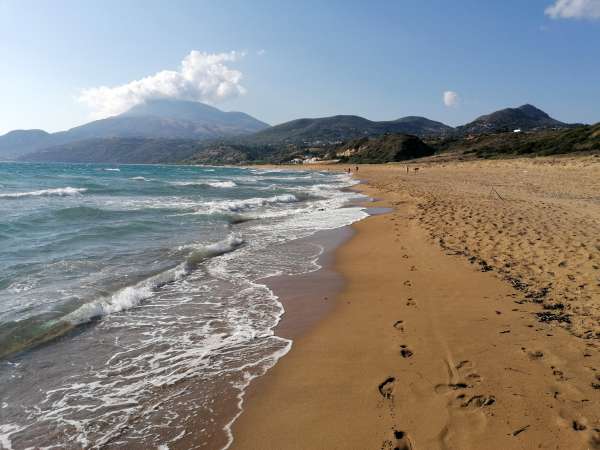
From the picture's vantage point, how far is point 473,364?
4184 millimetres

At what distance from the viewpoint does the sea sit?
3682 millimetres

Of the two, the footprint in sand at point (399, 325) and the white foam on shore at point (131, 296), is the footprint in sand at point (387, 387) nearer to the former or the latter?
the footprint in sand at point (399, 325)

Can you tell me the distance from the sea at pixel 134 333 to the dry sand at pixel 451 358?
2.30 ft

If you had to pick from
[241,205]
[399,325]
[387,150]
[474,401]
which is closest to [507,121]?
[387,150]

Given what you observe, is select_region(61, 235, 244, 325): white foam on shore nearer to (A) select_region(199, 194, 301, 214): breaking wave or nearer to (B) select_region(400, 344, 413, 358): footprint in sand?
(B) select_region(400, 344, 413, 358): footprint in sand

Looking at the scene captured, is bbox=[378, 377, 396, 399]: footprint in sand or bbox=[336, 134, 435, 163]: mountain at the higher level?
bbox=[336, 134, 435, 163]: mountain

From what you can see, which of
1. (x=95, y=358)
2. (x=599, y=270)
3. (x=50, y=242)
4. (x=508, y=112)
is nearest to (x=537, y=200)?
(x=599, y=270)

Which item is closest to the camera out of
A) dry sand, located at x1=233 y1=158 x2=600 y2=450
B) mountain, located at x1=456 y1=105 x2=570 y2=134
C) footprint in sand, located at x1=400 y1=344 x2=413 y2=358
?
dry sand, located at x1=233 y1=158 x2=600 y2=450

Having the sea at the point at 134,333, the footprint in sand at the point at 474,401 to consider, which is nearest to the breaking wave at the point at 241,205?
the sea at the point at 134,333

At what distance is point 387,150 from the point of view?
88.5 metres

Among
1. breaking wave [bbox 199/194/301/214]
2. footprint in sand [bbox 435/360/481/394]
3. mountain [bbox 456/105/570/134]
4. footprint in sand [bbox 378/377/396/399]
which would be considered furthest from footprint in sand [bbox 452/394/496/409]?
mountain [bbox 456/105/570/134]

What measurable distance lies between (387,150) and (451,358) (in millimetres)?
88491

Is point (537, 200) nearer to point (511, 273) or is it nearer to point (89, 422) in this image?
point (511, 273)

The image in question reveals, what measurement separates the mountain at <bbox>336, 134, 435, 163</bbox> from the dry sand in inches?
3070
